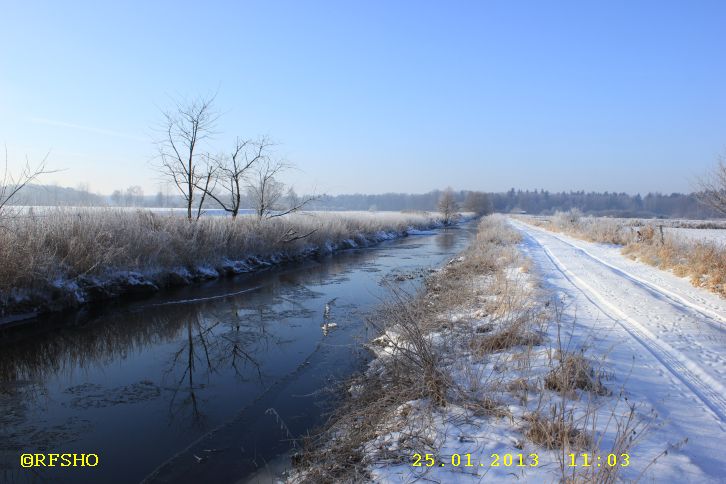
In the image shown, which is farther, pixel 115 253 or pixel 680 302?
pixel 115 253

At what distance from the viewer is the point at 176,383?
6.20 m

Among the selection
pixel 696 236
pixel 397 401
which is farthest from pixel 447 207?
pixel 397 401

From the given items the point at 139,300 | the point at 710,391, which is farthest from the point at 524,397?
the point at 139,300

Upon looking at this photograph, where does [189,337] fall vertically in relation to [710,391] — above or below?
below

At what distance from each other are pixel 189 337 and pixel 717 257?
1359cm

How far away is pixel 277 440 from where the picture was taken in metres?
4.64

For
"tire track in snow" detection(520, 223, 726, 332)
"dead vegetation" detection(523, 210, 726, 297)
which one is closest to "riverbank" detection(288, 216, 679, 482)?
"tire track in snow" detection(520, 223, 726, 332)

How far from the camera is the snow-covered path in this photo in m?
3.14

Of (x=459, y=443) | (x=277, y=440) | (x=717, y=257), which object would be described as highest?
(x=717, y=257)

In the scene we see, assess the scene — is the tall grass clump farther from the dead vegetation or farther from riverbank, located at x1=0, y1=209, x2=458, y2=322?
the dead vegetation

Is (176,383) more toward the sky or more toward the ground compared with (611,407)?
more toward the ground

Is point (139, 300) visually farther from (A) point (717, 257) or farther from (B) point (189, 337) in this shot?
(A) point (717, 257)

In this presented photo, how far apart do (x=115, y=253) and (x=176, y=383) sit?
6.93m

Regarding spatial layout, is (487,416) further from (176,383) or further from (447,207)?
(447,207)
